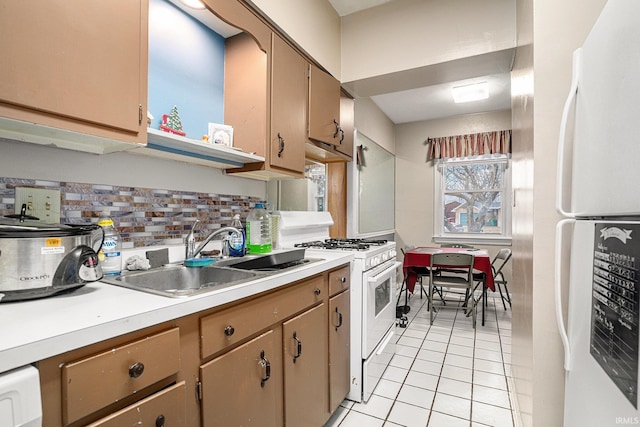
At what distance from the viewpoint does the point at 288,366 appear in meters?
1.29

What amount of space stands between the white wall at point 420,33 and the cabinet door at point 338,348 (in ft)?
5.61

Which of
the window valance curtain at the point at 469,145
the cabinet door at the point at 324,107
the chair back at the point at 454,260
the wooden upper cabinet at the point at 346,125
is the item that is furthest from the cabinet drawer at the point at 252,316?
the window valance curtain at the point at 469,145

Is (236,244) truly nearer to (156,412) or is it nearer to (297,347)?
(297,347)

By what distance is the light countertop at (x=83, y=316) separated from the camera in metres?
0.58

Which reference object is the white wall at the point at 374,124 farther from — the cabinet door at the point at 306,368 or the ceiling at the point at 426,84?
the cabinet door at the point at 306,368

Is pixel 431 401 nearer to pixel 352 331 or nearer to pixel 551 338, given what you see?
pixel 352 331

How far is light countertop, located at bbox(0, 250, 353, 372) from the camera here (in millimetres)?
583

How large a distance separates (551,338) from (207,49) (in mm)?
2253

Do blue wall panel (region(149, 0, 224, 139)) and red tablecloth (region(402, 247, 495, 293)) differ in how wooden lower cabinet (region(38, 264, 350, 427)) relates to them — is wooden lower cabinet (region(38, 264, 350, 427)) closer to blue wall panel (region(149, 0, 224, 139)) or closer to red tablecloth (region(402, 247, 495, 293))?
blue wall panel (region(149, 0, 224, 139))

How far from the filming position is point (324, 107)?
220cm

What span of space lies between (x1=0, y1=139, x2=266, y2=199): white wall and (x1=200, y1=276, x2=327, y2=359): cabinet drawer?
807mm

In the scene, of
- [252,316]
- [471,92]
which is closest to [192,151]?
[252,316]

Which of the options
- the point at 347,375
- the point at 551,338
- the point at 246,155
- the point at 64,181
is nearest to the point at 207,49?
A: the point at 246,155

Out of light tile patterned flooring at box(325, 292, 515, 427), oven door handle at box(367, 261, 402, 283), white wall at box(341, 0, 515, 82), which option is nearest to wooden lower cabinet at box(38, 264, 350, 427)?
oven door handle at box(367, 261, 402, 283)
